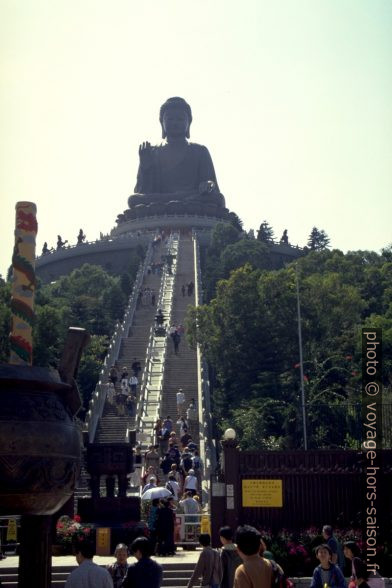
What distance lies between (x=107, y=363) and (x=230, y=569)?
24947 mm

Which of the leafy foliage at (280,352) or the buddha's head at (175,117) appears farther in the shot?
the buddha's head at (175,117)

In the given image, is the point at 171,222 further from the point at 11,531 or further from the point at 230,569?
the point at 230,569

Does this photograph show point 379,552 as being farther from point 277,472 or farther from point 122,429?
point 122,429

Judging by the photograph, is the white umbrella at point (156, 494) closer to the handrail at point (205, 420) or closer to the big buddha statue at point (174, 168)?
the handrail at point (205, 420)

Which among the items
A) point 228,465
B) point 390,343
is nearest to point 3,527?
point 228,465

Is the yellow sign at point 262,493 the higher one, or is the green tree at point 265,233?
the green tree at point 265,233

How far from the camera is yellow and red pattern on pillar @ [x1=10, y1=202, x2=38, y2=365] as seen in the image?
5914mm

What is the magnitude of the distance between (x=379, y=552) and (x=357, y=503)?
2036 millimetres

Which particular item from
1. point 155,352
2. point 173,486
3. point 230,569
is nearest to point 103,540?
point 173,486

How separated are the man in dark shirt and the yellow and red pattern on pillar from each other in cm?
190

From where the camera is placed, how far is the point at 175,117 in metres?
72.1

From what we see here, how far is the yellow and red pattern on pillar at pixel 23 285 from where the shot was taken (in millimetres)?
5914

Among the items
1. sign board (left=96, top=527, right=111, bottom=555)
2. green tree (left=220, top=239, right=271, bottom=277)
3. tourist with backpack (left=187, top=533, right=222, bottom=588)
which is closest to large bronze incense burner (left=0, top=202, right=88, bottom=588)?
tourist with backpack (left=187, top=533, right=222, bottom=588)

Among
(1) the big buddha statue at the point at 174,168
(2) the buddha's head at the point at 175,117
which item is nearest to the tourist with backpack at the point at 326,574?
(1) the big buddha statue at the point at 174,168
